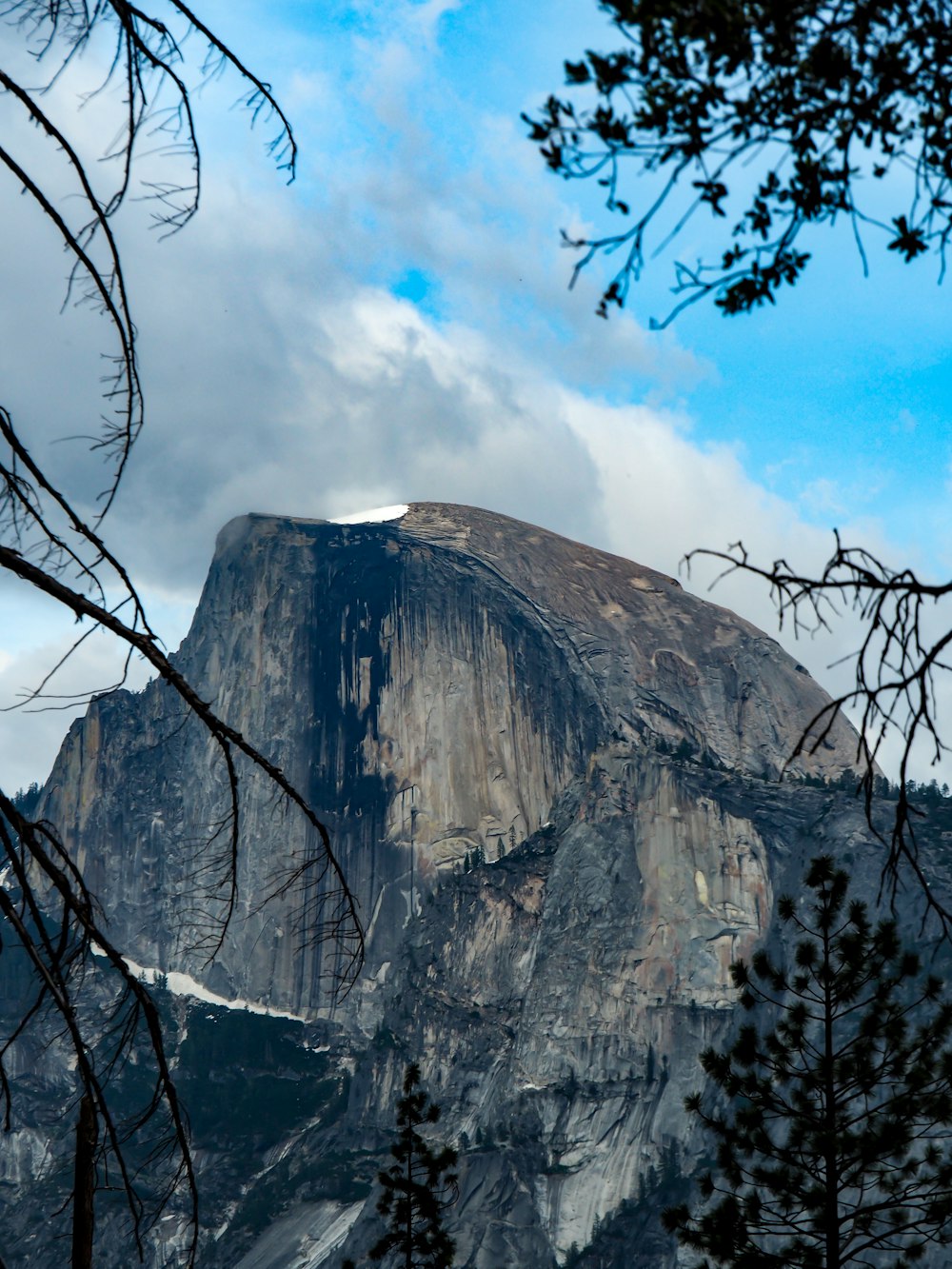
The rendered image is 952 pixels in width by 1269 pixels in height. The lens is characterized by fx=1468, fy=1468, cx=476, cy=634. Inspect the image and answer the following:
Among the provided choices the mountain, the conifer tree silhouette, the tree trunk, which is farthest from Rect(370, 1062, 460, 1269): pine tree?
the mountain

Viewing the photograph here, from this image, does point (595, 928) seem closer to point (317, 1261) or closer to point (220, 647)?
point (317, 1261)

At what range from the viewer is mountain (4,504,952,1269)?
11519 centimetres

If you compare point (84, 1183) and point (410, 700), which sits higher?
point (410, 700)

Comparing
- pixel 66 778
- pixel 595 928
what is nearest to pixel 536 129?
pixel 595 928

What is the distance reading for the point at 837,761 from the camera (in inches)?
5595

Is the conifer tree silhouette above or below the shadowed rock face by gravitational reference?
below

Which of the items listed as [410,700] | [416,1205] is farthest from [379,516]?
[416,1205]

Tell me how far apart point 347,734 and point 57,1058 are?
44.2 m

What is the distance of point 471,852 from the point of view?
13925 centimetres

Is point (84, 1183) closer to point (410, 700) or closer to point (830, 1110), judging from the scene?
point (830, 1110)

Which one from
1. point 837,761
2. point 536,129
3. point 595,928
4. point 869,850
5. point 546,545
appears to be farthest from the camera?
point 546,545

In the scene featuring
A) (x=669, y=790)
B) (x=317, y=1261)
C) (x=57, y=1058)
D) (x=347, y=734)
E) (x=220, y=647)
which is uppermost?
(x=220, y=647)

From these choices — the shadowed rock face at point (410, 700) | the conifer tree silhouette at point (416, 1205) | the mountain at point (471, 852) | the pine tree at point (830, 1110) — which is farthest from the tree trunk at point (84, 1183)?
the shadowed rock face at point (410, 700)

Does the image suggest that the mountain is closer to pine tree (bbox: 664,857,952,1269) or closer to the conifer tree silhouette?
the conifer tree silhouette
